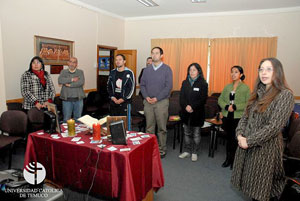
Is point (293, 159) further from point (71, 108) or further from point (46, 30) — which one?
point (46, 30)

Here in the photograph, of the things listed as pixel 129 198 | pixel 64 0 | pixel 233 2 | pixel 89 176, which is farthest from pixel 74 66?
pixel 233 2

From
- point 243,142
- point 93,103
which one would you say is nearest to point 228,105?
point 243,142

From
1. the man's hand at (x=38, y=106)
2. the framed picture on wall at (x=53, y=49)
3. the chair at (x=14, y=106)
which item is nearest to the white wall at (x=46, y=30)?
the framed picture on wall at (x=53, y=49)

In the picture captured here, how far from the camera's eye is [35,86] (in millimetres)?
3752

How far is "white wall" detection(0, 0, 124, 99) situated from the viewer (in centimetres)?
393

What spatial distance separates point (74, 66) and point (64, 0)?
1814 millimetres

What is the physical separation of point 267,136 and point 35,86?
11.6 feet

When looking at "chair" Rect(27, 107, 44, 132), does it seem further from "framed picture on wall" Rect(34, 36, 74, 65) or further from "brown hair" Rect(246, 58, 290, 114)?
"brown hair" Rect(246, 58, 290, 114)

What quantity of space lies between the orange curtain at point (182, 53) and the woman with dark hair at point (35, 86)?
3710mm

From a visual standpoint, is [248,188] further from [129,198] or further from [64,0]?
[64,0]

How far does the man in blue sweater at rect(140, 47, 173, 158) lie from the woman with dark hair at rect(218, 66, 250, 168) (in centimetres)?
87

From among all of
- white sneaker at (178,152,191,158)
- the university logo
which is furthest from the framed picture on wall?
the university logo

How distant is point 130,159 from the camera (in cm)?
184

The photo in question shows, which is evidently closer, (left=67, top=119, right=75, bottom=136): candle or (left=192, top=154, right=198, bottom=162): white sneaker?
(left=67, top=119, right=75, bottom=136): candle
